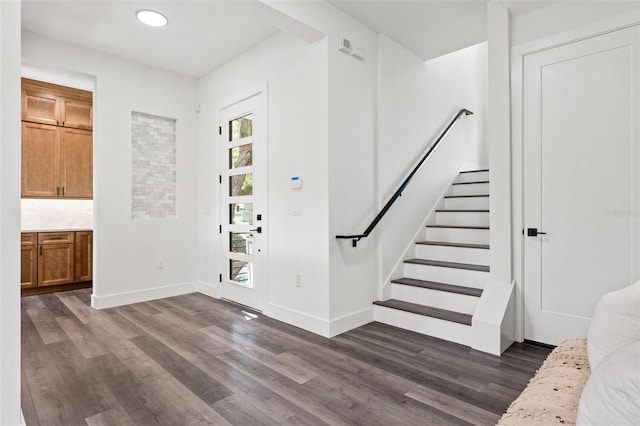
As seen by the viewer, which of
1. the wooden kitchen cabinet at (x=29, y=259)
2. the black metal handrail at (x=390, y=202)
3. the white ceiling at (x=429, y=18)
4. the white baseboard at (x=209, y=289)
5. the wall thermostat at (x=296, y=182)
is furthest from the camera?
the wooden kitchen cabinet at (x=29, y=259)

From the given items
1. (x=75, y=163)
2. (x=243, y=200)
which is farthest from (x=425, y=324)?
(x=75, y=163)

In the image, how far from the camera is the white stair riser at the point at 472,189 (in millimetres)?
4580

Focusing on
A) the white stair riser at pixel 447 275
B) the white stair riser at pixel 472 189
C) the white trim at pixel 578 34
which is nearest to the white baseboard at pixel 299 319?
the white stair riser at pixel 447 275

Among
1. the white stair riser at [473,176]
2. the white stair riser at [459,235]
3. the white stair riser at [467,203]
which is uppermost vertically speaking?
the white stair riser at [473,176]

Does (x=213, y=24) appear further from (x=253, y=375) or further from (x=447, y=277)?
(x=447, y=277)

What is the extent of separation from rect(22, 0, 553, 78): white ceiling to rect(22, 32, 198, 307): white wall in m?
0.22

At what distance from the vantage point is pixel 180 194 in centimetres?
493

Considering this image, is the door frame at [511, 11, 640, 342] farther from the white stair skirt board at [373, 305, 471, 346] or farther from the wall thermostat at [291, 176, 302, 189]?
the wall thermostat at [291, 176, 302, 189]

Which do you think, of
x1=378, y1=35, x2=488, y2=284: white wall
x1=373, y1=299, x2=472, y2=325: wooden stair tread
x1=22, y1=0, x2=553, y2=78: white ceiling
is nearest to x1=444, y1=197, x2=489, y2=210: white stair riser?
x1=378, y1=35, x2=488, y2=284: white wall

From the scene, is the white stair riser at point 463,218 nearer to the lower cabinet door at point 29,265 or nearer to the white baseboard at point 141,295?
the white baseboard at point 141,295

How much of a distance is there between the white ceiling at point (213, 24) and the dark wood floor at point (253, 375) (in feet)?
9.04

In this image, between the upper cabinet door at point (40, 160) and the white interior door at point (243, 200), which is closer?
the white interior door at point (243, 200)

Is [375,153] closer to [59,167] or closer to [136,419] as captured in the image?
[136,419]

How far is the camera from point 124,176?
14.3ft
